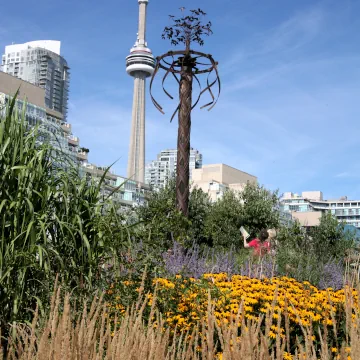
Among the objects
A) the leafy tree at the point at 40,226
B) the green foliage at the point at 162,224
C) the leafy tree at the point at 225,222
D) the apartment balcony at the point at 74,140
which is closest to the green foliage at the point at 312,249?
the green foliage at the point at 162,224

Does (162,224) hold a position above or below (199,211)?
below

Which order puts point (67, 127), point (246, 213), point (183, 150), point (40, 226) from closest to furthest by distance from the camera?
point (40, 226) → point (183, 150) → point (246, 213) → point (67, 127)

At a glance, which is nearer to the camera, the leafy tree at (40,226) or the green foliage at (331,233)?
the leafy tree at (40,226)

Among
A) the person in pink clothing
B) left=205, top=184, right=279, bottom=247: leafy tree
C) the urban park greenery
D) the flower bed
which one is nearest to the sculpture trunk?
the person in pink clothing

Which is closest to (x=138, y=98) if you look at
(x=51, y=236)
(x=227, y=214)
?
(x=227, y=214)

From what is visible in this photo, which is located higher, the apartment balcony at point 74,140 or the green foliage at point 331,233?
the apartment balcony at point 74,140

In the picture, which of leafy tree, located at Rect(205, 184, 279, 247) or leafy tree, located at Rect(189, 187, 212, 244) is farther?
leafy tree, located at Rect(205, 184, 279, 247)

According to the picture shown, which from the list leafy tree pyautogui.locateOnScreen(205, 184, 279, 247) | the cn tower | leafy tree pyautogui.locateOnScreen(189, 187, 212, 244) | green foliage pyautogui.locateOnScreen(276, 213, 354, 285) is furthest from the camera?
the cn tower

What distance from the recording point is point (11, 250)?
14.7 feet

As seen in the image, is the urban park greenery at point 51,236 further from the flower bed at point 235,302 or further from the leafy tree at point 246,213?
the leafy tree at point 246,213

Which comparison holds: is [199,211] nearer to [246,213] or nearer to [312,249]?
[246,213]

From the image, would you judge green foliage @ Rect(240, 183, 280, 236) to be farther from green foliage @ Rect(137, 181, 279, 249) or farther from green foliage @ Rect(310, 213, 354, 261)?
green foliage @ Rect(310, 213, 354, 261)

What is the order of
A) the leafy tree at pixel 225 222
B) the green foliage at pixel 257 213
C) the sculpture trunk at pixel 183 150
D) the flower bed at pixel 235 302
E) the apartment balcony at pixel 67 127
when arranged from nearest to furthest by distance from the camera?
the flower bed at pixel 235 302 → the sculpture trunk at pixel 183 150 → the leafy tree at pixel 225 222 → the green foliage at pixel 257 213 → the apartment balcony at pixel 67 127

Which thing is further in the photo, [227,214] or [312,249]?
[227,214]
